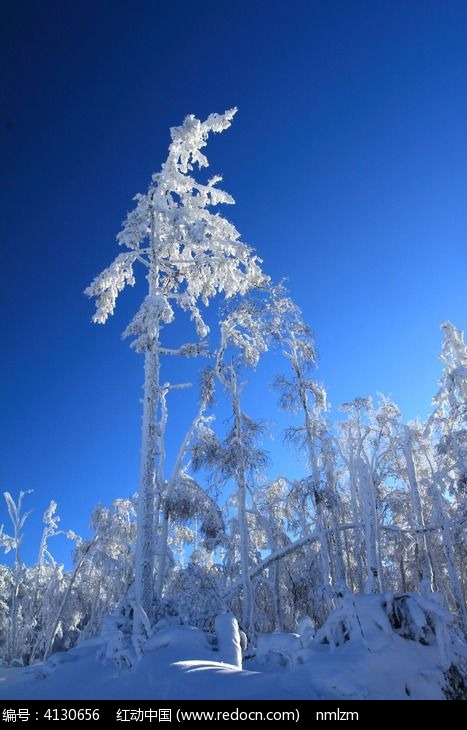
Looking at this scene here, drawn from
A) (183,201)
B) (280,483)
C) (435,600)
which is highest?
(183,201)

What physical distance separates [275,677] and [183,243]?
1181 cm

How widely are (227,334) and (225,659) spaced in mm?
11814

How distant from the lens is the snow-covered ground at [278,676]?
4930 mm

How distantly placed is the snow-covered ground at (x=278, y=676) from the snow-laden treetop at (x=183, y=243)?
787cm

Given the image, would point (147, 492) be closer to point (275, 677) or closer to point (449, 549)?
point (275, 677)

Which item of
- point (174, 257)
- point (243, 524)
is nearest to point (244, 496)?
point (243, 524)

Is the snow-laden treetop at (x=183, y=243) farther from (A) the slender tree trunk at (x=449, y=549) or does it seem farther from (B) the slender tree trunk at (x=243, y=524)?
(A) the slender tree trunk at (x=449, y=549)

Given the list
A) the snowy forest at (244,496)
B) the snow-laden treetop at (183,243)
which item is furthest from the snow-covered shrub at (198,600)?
the snow-laden treetop at (183,243)

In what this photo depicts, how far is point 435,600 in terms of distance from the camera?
647 centimetres

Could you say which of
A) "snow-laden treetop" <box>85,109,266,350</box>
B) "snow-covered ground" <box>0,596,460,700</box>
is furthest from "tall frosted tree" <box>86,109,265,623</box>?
"snow-covered ground" <box>0,596,460,700</box>

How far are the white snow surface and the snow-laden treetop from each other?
7.90m

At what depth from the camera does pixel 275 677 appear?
5.18m
